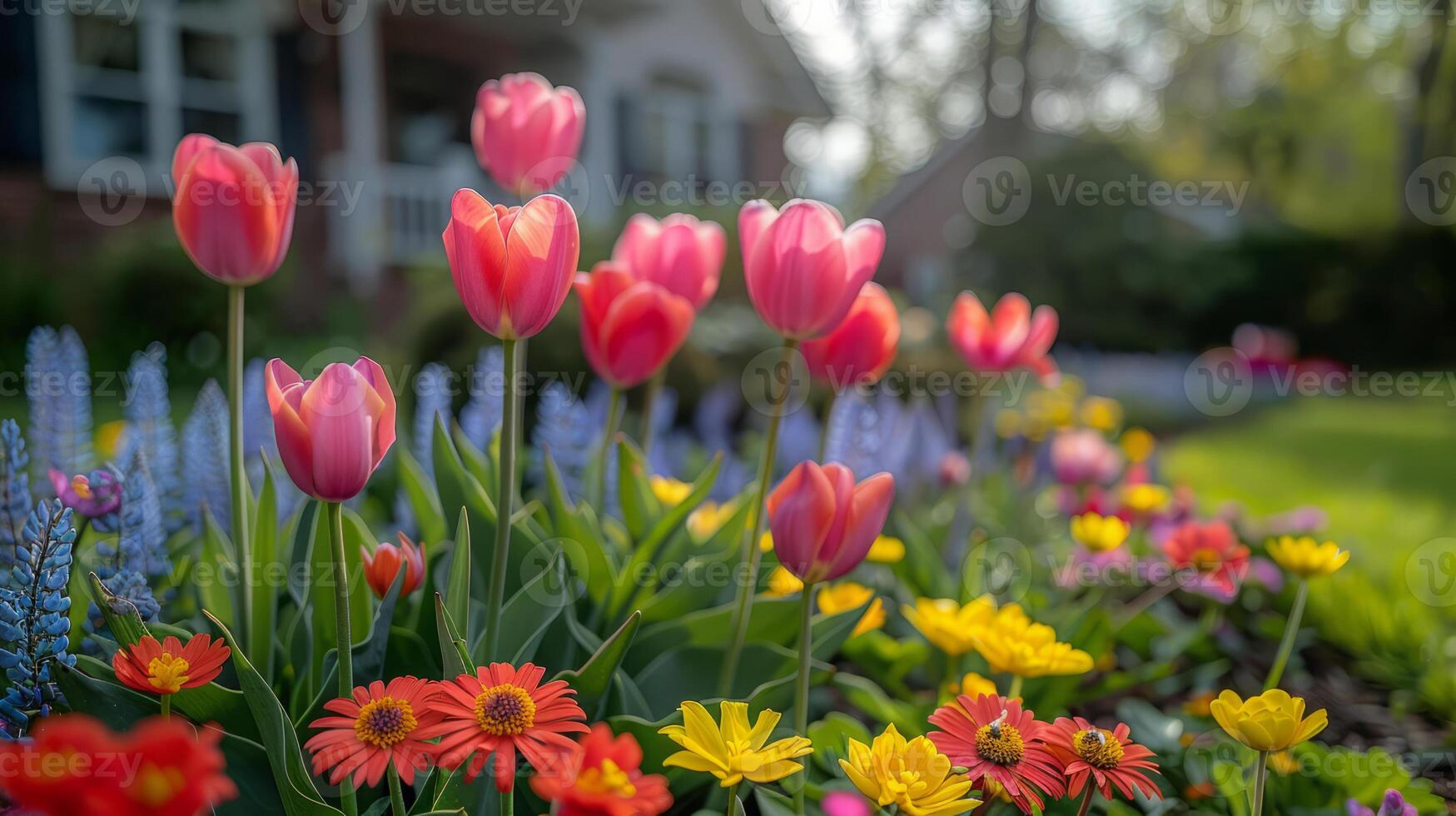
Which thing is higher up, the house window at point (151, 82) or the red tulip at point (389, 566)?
A: the house window at point (151, 82)

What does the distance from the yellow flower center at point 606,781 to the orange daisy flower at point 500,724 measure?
9 centimetres

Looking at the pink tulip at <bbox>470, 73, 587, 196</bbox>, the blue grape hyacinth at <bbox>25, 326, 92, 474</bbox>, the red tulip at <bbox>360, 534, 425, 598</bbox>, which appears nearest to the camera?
the red tulip at <bbox>360, 534, 425, 598</bbox>

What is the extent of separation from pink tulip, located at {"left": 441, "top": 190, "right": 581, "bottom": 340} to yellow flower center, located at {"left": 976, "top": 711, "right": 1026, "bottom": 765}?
2.30 ft

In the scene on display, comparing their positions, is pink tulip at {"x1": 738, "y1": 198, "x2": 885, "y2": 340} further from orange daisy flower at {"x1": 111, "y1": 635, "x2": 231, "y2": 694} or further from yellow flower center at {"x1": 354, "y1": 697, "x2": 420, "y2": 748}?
orange daisy flower at {"x1": 111, "y1": 635, "x2": 231, "y2": 694}

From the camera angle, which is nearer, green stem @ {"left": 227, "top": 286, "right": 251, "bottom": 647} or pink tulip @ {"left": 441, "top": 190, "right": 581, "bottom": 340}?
pink tulip @ {"left": 441, "top": 190, "right": 581, "bottom": 340}

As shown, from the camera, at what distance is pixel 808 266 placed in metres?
1.17

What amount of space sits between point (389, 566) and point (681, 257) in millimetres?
652

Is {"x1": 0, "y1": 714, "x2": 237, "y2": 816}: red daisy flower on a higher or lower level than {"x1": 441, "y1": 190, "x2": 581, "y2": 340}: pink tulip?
lower

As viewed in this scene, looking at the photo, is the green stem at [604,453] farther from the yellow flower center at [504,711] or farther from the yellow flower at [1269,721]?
the yellow flower at [1269,721]

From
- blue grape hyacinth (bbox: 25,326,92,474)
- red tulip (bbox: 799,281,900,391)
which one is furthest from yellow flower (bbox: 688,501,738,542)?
blue grape hyacinth (bbox: 25,326,92,474)

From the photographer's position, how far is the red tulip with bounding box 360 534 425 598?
A: 1213mm

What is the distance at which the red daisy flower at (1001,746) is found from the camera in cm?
104

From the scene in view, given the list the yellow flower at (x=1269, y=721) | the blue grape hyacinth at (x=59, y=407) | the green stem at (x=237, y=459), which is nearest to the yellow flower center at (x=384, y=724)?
the green stem at (x=237, y=459)

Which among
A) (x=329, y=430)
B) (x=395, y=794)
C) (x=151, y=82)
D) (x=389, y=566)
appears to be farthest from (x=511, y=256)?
(x=151, y=82)
